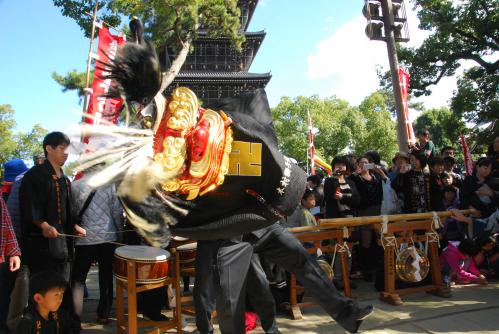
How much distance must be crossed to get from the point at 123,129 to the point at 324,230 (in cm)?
244

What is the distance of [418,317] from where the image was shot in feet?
11.1

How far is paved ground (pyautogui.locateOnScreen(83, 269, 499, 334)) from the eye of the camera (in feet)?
10.2

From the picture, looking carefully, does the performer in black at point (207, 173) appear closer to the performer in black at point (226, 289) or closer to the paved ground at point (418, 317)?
the performer in black at point (226, 289)

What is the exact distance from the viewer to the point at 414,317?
3379mm

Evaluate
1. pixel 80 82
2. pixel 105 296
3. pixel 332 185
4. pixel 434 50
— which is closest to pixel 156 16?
pixel 80 82

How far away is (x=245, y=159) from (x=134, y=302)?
1435mm

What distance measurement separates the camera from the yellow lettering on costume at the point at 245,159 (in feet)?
6.74

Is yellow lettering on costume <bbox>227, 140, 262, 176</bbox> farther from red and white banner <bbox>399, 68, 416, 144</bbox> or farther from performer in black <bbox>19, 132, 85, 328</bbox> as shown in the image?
red and white banner <bbox>399, 68, 416, 144</bbox>

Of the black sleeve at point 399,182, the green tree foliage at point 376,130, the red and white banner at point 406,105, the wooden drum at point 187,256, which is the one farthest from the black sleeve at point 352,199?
the green tree foliage at point 376,130

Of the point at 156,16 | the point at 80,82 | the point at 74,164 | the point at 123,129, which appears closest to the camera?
the point at 74,164

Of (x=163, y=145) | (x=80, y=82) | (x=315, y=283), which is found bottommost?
(x=315, y=283)

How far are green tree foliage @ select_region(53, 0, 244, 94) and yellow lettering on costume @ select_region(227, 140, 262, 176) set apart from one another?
8.46m

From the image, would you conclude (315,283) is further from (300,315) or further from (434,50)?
(434,50)

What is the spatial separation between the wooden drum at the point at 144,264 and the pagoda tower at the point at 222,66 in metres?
19.6
